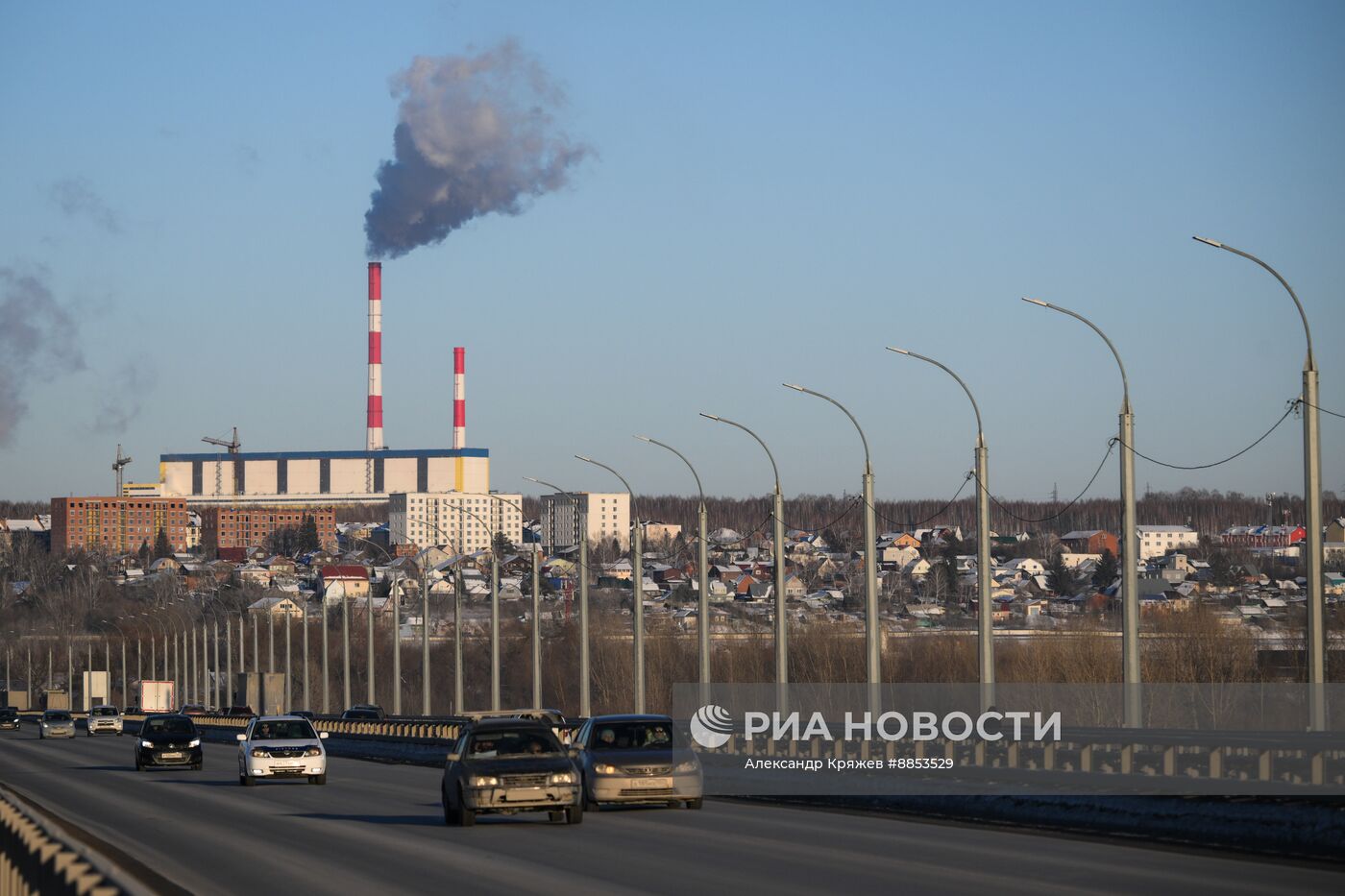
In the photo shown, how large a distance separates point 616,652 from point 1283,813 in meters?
92.9

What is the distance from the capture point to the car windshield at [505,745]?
2570 cm

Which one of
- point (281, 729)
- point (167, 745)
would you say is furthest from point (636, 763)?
point (167, 745)

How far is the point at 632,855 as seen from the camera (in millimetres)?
20891

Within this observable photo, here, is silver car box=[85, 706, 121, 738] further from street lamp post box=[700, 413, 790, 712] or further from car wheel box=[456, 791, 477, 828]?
car wheel box=[456, 791, 477, 828]

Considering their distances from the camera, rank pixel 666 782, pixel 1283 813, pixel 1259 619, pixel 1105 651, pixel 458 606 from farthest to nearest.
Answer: pixel 1259 619, pixel 1105 651, pixel 458 606, pixel 666 782, pixel 1283 813

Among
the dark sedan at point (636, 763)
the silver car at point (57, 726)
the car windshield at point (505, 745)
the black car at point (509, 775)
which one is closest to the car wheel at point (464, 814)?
the black car at point (509, 775)

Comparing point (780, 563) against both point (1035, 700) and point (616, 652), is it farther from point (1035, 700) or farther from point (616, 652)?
point (616, 652)

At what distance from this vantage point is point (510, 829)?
2519 cm

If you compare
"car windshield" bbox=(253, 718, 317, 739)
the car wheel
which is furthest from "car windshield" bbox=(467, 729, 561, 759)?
"car windshield" bbox=(253, 718, 317, 739)

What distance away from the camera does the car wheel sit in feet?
83.5

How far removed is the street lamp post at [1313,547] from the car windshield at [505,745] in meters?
10.4

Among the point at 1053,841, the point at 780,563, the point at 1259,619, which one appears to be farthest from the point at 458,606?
the point at 1259,619

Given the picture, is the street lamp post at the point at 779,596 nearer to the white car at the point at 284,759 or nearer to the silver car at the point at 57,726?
the white car at the point at 284,759

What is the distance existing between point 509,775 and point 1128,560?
43.6 feet
